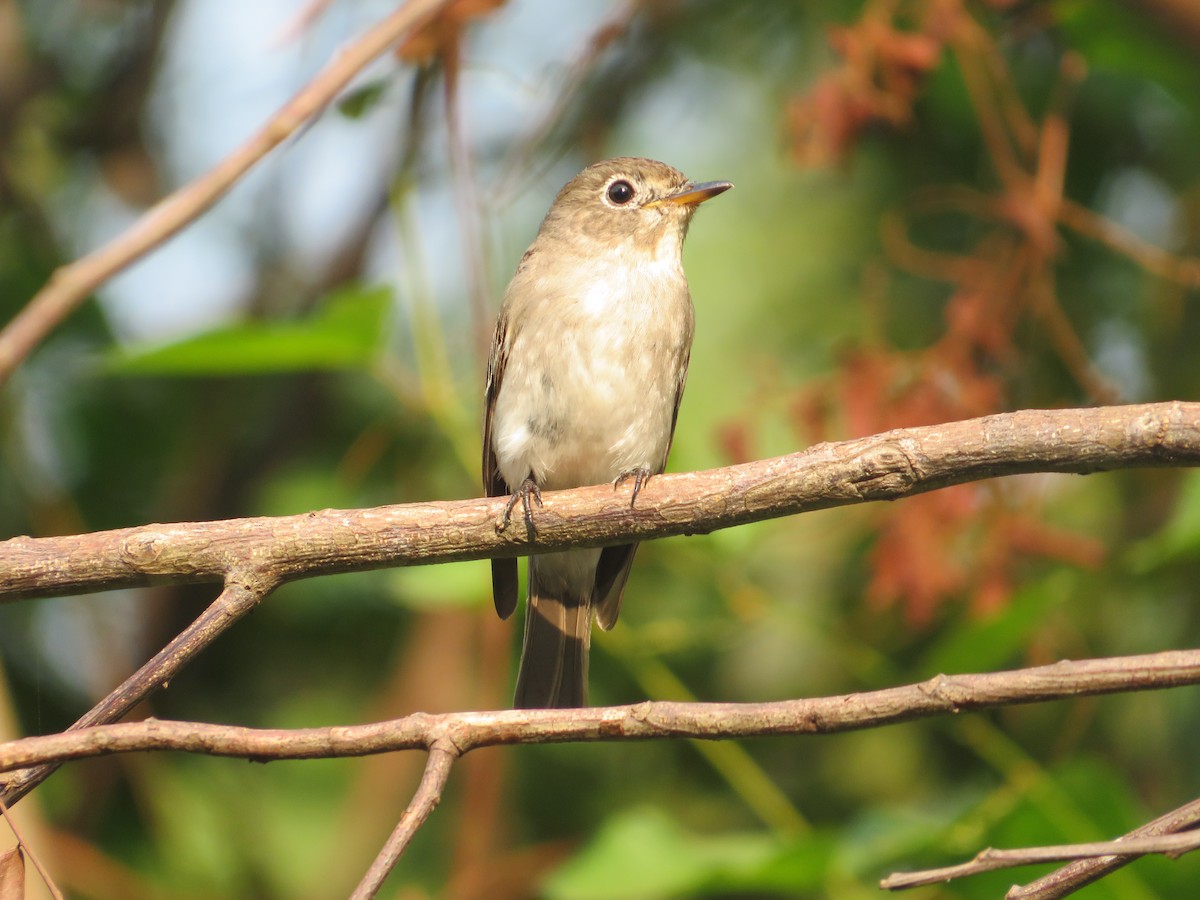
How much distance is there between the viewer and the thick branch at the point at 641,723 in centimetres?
181

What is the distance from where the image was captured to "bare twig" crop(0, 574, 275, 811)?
191 centimetres

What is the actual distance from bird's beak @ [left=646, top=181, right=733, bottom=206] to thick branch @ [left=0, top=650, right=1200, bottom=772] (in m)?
2.29

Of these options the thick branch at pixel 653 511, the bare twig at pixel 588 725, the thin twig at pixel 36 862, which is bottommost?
the thin twig at pixel 36 862

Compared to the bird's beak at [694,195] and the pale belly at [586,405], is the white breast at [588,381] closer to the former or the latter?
the pale belly at [586,405]

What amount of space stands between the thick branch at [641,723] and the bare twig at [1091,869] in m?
0.17

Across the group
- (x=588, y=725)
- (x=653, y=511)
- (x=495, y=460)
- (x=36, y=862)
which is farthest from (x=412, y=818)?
(x=495, y=460)

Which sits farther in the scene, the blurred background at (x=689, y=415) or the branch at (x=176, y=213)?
the blurred background at (x=689, y=415)

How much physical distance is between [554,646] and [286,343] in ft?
3.82

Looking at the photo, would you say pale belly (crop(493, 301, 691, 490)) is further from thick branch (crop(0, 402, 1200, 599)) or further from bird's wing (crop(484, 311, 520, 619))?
thick branch (crop(0, 402, 1200, 599))

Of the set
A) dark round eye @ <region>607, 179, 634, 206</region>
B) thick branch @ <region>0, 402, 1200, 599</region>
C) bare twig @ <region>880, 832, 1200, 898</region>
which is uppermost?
dark round eye @ <region>607, 179, 634, 206</region>

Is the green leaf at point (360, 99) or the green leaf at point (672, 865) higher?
the green leaf at point (360, 99)

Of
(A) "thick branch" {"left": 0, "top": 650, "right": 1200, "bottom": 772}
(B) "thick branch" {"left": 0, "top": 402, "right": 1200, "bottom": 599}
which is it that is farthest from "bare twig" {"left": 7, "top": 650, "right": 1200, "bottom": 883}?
(B) "thick branch" {"left": 0, "top": 402, "right": 1200, "bottom": 599}

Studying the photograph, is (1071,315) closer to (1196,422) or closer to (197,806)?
(1196,422)

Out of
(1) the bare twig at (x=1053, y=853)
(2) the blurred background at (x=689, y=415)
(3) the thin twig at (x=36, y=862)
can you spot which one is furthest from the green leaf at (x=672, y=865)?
(3) the thin twig at (x=36, y=862)
